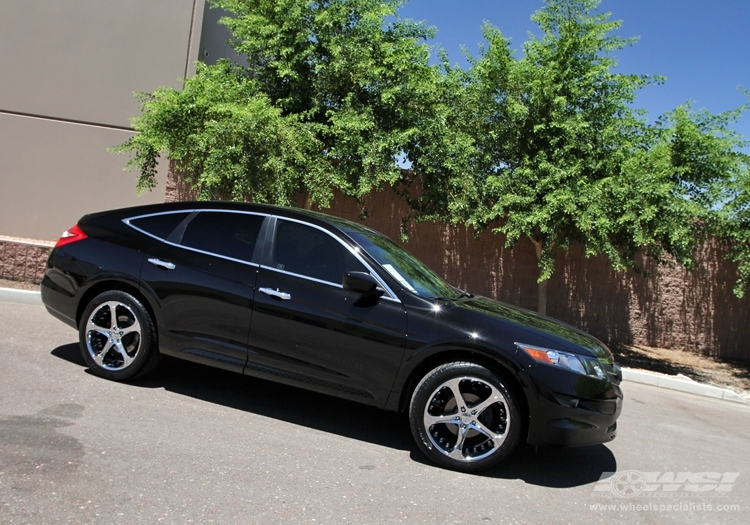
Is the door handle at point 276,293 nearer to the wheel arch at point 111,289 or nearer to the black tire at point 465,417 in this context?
the wheel arch at point 111,289

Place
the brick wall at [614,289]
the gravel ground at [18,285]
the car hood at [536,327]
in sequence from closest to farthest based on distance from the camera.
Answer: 1. the car hood at [536,327]
2. the gravel ground at [18,285]
3. the brick wall at [614,289]

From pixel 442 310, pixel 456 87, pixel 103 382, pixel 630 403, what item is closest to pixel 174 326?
pixel 103 382

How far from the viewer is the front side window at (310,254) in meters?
5.20

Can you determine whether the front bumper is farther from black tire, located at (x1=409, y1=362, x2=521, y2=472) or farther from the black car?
black tire, located at (x1=409, y1=362, x2=521, y2=472)

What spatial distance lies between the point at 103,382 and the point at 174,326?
892mm

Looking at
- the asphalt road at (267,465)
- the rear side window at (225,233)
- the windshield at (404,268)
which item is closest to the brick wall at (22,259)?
the asphalt road at (267,465)

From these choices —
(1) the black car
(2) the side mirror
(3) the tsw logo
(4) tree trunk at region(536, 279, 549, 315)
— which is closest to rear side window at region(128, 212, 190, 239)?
(1) the black car

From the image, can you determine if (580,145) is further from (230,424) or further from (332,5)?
(230,424)

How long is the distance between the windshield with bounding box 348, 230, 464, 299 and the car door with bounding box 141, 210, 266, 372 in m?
0.93

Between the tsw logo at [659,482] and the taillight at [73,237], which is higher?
the taillight at [73,237]

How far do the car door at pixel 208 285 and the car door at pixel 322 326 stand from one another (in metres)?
0.17

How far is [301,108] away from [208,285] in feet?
21.8

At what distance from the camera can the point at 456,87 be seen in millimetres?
11289

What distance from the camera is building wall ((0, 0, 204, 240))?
12.7 meters
